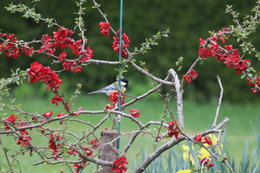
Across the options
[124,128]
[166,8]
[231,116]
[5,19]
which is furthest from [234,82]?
[5,19]

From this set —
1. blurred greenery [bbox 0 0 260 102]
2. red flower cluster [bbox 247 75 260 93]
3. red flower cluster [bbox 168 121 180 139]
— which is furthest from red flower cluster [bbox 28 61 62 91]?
blurred greenery [bbox 0 0 260 102]

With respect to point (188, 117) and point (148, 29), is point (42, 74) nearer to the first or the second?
point (188, 117)

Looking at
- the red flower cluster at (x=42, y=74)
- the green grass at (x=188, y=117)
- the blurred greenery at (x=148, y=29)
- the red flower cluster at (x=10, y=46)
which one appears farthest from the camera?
the blurred greenery at (x=148, y=29)

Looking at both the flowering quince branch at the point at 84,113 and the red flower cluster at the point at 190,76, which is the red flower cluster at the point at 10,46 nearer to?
the flowering quince branch at the point at 84,113

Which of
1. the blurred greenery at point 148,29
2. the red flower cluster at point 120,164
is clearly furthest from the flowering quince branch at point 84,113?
the blurred greenery at point 148,29

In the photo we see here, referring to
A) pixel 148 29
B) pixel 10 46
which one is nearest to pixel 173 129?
pixel 10 46

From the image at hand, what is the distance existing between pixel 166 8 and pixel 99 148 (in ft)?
22.3

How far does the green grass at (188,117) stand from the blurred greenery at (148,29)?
0.38 meters

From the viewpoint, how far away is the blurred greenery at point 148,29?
28.3 ft

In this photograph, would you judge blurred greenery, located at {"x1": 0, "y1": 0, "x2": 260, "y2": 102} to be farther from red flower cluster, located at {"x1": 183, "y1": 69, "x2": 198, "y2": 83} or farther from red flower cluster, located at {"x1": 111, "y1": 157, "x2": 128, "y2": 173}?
red flower cluster, located at {"x1": 111, "y1": 157, "x2": 128, "y2": 173}

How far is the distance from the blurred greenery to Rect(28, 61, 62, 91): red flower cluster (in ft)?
21.1

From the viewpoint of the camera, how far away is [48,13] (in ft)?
28.3

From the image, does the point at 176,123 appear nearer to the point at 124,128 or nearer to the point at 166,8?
the point at 124,128

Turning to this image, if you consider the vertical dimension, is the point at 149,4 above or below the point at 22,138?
above
